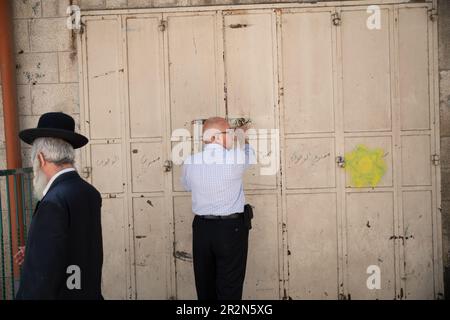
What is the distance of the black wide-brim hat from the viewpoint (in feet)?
8.98

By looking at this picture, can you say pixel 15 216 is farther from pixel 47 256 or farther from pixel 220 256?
pixel 47 256

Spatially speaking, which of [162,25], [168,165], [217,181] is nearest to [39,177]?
[217,181]

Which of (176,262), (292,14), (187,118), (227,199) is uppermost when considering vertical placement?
(292,14)

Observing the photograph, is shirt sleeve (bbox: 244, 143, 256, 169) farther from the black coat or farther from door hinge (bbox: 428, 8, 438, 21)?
door hinge (bbox: 428, 8, 438, 21)

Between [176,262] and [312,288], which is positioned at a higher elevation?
[176,262]

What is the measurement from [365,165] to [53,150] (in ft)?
10.7

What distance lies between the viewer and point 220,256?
4.12 meters

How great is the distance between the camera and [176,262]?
5.00 m

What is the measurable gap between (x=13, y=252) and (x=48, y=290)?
272 centimetres

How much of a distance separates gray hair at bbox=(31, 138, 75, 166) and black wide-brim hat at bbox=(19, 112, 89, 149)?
1.2 inches

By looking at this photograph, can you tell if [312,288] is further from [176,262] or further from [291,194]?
[176,262]

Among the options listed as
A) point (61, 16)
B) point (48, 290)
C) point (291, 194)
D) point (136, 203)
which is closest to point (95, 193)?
point (48, 290)

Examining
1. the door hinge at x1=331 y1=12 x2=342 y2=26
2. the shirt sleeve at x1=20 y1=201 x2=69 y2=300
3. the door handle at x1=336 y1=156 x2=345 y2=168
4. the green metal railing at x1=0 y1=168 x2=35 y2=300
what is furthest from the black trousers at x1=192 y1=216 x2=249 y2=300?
the door hinge at x1=331 y1=12 x2=342 y2=26

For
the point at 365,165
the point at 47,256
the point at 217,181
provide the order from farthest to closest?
1. the point at 365,165
2. the point at 217,181
3. the point at 47,256
